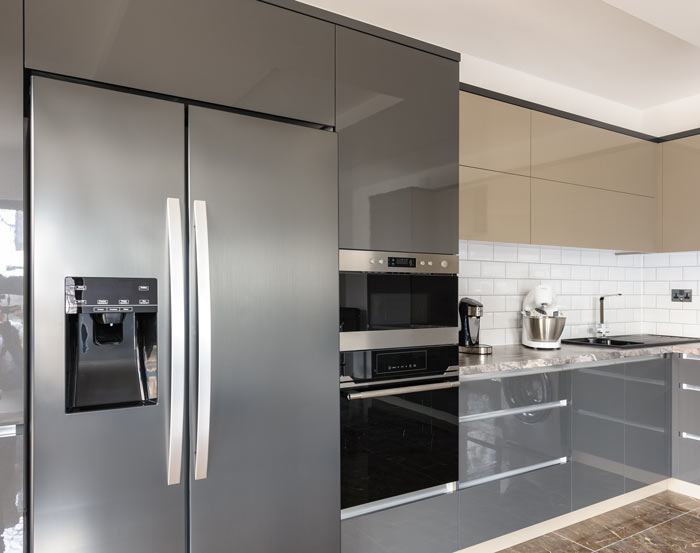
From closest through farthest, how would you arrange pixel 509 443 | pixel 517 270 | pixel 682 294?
pixel 509 443 < pixel 517 270 < pixel 682 294

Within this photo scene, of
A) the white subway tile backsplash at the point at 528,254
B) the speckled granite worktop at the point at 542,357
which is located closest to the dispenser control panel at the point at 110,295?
the speckled granite worktop at the point at 542,357

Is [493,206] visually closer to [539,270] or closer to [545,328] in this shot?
[545,328]

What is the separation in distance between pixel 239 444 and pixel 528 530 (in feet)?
6.11

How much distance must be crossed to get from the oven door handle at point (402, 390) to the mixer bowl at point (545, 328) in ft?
3.15

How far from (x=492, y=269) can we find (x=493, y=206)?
1.88ft

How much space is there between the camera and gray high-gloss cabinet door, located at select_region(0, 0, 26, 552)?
1432mm

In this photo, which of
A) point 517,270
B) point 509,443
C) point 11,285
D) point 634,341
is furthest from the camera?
point 634,341

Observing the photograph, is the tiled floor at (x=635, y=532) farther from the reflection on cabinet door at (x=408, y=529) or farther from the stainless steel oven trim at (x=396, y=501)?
the stainless steel oven trim at (x=396, y=501)

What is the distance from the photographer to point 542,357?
2.72 m

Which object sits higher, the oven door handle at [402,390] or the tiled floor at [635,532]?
the oven door handle at [402,390]

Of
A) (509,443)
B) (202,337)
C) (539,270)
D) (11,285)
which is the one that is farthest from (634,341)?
(11,285)

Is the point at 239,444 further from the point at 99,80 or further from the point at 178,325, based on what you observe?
the point at 99,80

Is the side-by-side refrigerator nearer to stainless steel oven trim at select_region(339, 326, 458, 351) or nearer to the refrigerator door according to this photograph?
the refrigerator door

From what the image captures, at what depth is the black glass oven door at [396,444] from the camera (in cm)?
203
